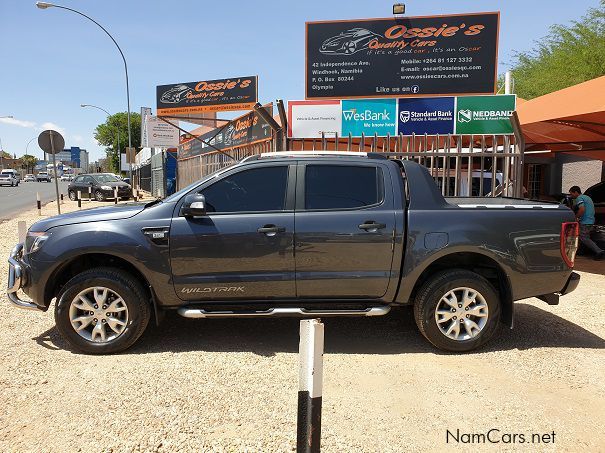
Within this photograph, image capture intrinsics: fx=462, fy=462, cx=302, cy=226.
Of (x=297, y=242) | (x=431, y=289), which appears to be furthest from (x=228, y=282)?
(x=431, y=289)

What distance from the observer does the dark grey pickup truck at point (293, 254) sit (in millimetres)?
4066

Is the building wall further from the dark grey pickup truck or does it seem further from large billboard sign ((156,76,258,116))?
the dark grey pickup truck

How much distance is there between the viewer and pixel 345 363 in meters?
4.01

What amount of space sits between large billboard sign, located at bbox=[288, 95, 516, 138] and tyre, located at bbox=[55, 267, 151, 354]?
5.64 metres

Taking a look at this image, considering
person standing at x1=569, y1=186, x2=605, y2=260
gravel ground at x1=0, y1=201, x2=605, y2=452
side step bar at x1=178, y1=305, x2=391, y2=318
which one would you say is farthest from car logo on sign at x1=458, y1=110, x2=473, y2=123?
side step bar at x1=178, y1=305, x2=391, y2=318

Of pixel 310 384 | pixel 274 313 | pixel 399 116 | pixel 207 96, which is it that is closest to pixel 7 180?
pixel 207 96

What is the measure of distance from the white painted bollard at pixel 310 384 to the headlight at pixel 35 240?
118 inches

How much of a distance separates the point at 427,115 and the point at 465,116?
0.69 metres

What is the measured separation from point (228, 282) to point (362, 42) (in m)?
8.07

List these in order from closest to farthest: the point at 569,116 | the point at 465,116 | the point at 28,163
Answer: the point at 569,116 → the point at 465,116 → the point at 28,163

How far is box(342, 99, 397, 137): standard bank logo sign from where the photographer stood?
9039 mm

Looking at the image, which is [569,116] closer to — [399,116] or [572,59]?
[399,116]

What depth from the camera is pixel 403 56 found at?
34.1 feet

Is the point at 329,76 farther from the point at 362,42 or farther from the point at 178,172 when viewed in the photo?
the point at 178,172
